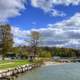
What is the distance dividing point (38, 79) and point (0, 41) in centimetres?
3487

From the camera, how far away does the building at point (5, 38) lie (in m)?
89.6

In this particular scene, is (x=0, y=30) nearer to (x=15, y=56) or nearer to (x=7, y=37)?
(x=7, y=37)

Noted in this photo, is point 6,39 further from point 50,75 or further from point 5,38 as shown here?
point 50,75

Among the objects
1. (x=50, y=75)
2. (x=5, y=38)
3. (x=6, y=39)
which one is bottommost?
(x=50, y=75)

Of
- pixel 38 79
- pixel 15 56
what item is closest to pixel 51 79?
pixel 38 79

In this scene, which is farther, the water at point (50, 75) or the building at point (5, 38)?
the building at point (5, 38)

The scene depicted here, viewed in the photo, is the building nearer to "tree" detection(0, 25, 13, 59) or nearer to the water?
"tree" detection(0, 25, 13, 59)

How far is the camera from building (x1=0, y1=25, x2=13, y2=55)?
294ft

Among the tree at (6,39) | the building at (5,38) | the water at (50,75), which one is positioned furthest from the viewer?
the building at (5,38)

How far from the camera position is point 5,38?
90812 mm

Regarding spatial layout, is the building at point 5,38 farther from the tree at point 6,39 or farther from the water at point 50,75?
the water at point 50,75

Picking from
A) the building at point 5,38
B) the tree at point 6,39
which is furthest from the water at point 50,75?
the building at point 5,38

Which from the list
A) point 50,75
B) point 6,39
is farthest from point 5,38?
point 50,75

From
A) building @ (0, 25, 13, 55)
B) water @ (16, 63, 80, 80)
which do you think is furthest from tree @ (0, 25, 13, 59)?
water @ (16, 63, 80, 80)
